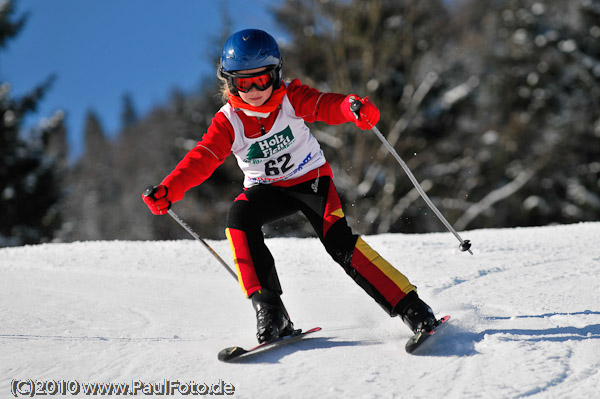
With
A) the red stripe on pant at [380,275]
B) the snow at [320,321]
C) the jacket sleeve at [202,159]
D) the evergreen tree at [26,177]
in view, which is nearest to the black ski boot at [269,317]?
the snow at [320,321]

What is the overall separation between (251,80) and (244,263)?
0.94m

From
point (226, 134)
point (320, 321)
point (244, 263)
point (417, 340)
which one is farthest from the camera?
point (320, 321)

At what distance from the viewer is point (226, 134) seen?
2910 millimetres

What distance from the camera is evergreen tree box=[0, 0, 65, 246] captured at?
1681 cm

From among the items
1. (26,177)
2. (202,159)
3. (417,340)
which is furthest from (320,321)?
(26,177)

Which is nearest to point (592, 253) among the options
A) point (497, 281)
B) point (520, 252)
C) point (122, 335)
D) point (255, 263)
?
point (520, 252)

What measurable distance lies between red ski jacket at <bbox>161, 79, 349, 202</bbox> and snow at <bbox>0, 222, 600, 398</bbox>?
0.81 metres

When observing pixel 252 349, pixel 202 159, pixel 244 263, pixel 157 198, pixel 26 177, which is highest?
pixel 26 177

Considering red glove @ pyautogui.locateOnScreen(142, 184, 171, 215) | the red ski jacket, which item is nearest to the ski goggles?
the red ski jacket

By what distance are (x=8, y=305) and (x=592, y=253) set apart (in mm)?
4079

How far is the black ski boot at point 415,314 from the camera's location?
2516mm

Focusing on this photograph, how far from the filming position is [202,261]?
15.4 ft

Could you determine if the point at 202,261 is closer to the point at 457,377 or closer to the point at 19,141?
the point at 457,377

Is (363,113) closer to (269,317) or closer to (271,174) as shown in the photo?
(271,174)
